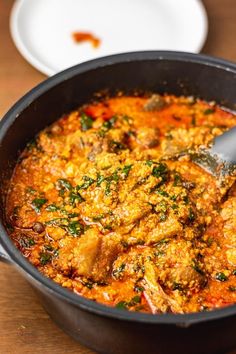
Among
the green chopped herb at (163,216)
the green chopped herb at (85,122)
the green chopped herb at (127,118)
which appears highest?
the green chopped herb at (127,118)

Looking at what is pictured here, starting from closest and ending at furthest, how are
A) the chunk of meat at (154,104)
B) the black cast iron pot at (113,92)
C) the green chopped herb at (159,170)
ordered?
the black cast iron pot at (113,92)
the green chopped herb at (159,170)
the chunk of meat at (154,104)

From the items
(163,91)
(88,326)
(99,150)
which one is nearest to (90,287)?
(88,326)

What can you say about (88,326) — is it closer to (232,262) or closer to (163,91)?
(232,262)

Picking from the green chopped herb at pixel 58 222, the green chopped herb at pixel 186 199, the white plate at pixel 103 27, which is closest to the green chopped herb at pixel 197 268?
the green chopped herb at pixel 186 199

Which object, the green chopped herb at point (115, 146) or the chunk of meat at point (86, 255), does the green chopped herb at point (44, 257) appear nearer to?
the chunk of meat at point (86, 255)

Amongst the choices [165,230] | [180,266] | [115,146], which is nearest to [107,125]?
[115,146]

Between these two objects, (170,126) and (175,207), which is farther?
(170,126)

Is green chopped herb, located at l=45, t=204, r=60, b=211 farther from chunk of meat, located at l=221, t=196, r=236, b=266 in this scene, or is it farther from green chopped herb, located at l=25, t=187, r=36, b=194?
chunk of meat, located at l=221, t=196, r=236, b=266
